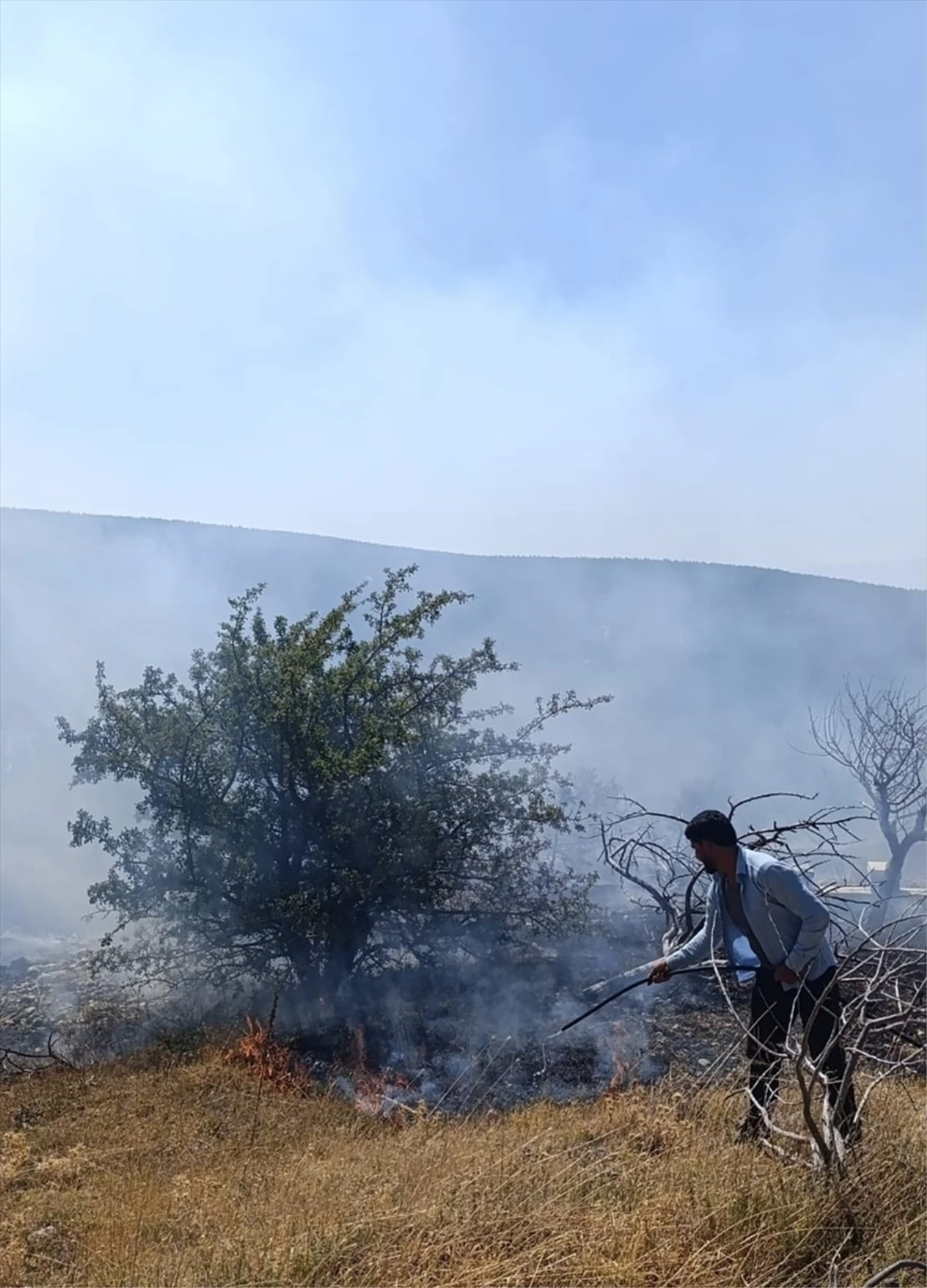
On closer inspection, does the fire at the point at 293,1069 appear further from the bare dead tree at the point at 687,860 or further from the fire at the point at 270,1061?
the bare dead tree at the point at 687,860

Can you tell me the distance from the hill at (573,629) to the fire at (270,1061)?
46.9 ft

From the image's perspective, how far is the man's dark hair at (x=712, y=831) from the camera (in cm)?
444

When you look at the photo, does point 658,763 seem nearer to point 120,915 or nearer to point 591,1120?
point 120,915

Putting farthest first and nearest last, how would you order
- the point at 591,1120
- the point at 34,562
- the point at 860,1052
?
the point at 34,562, the point at 591,1120, the point at 860,1052

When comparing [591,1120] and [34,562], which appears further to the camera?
[34,562]

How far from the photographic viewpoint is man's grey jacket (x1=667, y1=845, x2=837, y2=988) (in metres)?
4.25

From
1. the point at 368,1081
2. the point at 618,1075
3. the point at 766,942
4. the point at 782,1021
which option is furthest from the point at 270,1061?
the point at 766,942

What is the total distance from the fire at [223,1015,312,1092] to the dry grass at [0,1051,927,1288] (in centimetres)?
143

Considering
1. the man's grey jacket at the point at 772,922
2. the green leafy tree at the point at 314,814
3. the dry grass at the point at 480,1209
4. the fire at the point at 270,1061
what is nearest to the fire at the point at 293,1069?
the fire at the point at 270,1061

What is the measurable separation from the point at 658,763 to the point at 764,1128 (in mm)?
24818

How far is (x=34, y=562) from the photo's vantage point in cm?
2631

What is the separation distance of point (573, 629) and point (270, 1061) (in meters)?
25.8

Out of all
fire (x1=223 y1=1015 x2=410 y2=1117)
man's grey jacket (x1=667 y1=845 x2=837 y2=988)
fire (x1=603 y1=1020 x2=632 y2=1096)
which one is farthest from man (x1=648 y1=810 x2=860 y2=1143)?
fire (x1=223 y1=1015 x2=410 y2=1117)

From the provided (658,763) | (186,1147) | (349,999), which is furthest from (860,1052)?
(658,763)
